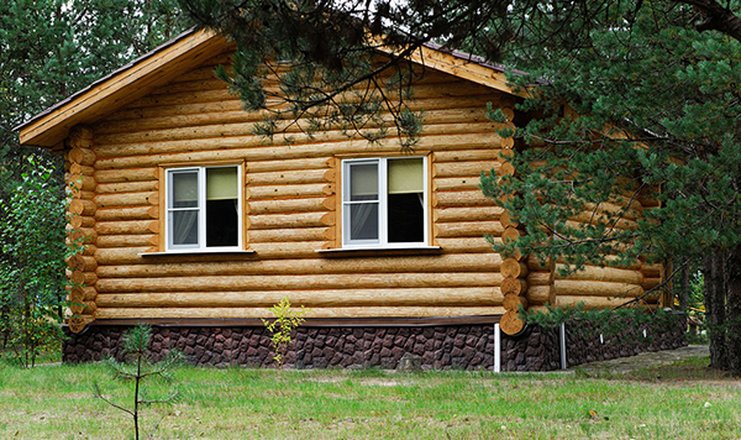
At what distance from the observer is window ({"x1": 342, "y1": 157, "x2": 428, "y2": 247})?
14.3 metres

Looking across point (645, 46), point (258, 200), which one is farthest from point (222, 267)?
point (645, 46)

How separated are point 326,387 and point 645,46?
534 centimetres

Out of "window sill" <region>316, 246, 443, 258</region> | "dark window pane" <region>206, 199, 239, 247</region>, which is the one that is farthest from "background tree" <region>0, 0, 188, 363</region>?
"window sill" <region>316, 246, 443, 258</region>

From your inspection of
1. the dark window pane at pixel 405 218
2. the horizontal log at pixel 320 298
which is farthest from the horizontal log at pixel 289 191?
the horizontal log at pixel 320 298

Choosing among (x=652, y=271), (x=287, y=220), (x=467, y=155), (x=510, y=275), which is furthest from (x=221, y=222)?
(x=652, y=271)

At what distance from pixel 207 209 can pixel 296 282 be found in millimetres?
1879

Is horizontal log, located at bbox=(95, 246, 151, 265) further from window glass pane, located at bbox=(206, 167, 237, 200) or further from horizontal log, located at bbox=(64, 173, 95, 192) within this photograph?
window glass pane, located at bbox=(206, 167, 237, 200)

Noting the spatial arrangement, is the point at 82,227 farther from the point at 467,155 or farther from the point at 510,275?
the point at 510,275

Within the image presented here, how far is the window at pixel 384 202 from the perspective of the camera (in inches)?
563

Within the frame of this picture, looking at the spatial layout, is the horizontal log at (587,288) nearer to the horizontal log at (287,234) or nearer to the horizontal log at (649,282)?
the horizontal log at (649,282)

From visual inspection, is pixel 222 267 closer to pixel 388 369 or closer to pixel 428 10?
pixel 388 369

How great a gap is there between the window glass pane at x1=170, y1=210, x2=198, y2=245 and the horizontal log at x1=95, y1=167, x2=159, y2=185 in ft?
2.22

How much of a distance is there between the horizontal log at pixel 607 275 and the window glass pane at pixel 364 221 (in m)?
2.66

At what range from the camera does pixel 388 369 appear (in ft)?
46.7
